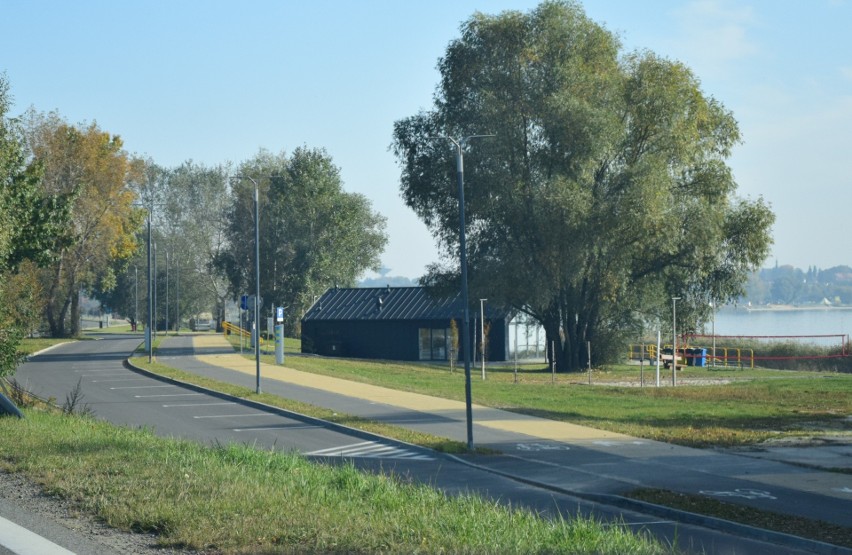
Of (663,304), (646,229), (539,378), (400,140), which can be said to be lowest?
(539,378)

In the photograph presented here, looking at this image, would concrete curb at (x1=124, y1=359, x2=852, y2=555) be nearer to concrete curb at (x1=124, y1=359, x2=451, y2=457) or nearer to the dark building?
concrete curb at (x1=124, y1=359, x2=451, y2=457)

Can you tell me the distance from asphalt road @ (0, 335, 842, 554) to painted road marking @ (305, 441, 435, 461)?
0.8 inches

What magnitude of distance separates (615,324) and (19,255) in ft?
103

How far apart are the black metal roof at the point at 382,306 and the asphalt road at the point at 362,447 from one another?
24050 mm

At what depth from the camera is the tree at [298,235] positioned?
8388cm


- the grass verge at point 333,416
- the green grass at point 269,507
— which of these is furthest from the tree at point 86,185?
the green grass at point 269,507

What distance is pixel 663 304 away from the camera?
53.0 meters

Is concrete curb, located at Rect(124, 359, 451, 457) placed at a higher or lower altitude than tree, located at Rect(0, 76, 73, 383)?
lower

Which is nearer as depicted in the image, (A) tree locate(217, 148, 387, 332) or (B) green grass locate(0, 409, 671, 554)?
(B) green grass locate(0, 409, 671, 554)

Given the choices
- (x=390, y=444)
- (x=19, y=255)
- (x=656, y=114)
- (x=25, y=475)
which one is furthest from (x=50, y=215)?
(x=656, y=114)

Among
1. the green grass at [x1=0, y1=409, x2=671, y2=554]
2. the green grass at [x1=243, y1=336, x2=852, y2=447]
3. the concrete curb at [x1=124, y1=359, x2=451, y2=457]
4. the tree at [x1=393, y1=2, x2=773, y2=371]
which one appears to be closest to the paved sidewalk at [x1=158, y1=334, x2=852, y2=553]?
the green grass at [x1=243, y1=336, x2=852, y2=447]

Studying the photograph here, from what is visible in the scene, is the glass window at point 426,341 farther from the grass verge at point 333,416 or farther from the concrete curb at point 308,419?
the concrete curb at point 308,419

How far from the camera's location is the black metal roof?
2431 inches

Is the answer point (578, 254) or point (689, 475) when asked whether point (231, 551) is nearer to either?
point (689, 475)
